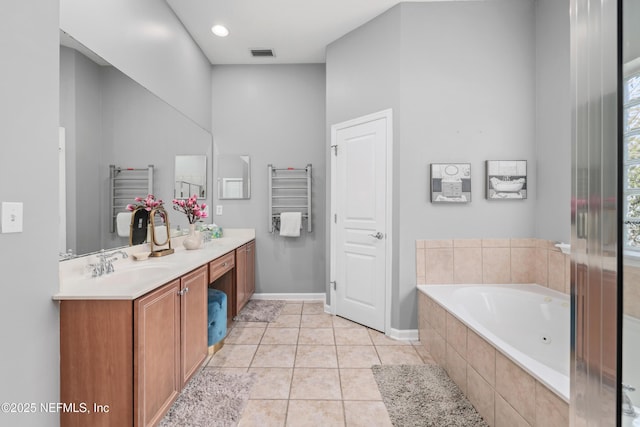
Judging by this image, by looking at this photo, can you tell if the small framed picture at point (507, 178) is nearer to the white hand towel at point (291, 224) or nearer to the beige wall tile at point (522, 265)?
the beige wall tile at point (522, 265)

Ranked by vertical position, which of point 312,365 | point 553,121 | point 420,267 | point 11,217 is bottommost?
point 312,365

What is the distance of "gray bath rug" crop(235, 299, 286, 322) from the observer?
3043mm

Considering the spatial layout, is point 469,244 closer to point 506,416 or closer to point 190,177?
point 506,416

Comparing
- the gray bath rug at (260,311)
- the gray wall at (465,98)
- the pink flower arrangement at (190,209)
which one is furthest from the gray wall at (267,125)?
the gray wall at (465,98)

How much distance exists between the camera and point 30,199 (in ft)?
3.97

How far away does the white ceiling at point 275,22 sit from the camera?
8.61 feet

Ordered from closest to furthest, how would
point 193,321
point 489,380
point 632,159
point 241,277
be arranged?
point 632,159 < point 489,380 < point 193,321 < point 241,277

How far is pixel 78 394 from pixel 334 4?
317 cm

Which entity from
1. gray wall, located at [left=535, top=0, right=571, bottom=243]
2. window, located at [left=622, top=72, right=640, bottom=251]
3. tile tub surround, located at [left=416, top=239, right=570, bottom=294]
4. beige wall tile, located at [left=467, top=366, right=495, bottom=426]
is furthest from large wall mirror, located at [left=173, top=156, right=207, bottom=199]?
gray wall, located at [left=535, top=0, right=571, bottom=243]

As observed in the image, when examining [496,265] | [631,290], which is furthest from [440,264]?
[631,290]

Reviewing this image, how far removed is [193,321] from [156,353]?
404 mm

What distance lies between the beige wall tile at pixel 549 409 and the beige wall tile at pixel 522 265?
5.15ft

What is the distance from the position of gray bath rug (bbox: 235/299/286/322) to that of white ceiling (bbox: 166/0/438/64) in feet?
9.55

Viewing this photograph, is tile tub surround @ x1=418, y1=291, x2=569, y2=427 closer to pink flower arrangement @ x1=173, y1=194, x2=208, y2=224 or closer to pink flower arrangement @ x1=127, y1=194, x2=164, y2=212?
pink flower arrangement @ x1=173, y1=194, x2=208, y2=224
